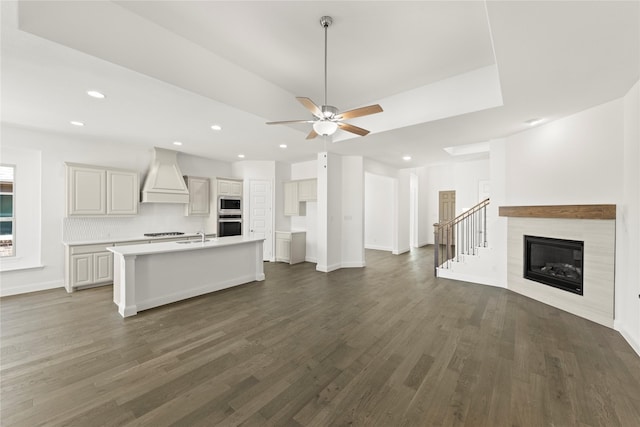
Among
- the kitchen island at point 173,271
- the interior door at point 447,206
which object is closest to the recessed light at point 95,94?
the kitchen island at point 173,271

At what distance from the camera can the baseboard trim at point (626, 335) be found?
2582 mm

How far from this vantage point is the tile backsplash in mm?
4914

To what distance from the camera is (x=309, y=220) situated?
23.5 ft

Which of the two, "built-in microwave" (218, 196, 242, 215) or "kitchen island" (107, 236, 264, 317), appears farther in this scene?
"built-in microwave" (218, 196, 242, 215)

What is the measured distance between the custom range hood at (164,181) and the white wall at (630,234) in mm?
7397

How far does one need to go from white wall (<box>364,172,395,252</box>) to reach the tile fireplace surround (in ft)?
14.5

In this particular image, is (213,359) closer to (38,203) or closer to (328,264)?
(328,264)

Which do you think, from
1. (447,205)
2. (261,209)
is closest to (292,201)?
(261,209)

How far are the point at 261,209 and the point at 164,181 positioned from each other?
2448 mm

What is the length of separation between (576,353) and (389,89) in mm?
3816

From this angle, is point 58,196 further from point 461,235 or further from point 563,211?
point 563,211

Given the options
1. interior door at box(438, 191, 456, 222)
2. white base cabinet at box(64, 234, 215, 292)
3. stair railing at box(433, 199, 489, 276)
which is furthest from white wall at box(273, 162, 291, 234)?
interior door at box(438, 191, 456, 222)

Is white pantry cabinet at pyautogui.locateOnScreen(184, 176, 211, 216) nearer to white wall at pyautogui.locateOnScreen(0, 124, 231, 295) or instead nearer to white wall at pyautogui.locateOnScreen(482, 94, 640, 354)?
white wall at pyautogui.locateOnScreen(0, 124, 231, 295)

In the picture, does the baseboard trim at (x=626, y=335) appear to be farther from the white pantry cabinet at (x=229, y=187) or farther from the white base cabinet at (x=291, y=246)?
the white pantry cabinet at (x=229, y=187)
